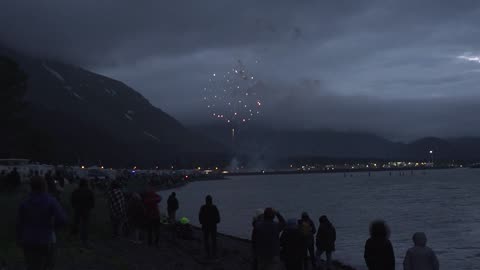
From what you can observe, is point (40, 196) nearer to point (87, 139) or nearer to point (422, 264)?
point (422, 264)

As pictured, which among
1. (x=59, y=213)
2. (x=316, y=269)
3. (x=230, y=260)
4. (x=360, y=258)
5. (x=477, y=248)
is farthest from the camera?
(x=477, y=248)

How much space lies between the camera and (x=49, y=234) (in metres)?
8.12

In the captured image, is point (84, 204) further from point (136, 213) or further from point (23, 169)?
point (23, 169)

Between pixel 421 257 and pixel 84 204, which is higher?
pixel 84 204

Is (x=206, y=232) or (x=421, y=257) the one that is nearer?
(x=421, y=257)

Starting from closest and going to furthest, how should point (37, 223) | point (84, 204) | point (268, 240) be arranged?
point (37, 223) → point (268, 240) → point (84, 204)

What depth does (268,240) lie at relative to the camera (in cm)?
1151

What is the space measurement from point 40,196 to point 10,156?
73.3 m

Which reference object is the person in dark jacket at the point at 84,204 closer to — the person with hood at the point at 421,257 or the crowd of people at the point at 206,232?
the crowd of people at the point at 206,232

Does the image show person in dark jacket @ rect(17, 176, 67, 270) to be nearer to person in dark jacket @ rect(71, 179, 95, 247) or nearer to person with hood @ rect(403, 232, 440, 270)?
person with hood @ rect(403, 232, 440, 270)

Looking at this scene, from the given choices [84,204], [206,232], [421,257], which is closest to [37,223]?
[421,257]

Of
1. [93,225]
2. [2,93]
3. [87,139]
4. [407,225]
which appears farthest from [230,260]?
[87,139]

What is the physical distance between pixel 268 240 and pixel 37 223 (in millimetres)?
4761

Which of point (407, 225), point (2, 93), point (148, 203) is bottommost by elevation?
point (407, 225)
